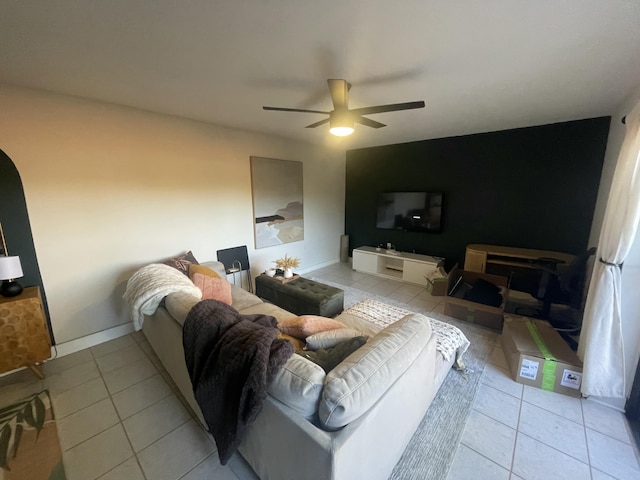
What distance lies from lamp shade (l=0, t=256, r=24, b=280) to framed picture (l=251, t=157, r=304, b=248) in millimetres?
2273

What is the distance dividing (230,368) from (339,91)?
1900mm

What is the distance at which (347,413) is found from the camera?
92 centimetres

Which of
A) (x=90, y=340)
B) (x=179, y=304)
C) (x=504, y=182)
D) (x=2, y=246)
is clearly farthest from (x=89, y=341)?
(x=504, y=182)

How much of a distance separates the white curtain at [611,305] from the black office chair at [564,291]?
51 cm

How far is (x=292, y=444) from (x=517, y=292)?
3385mm

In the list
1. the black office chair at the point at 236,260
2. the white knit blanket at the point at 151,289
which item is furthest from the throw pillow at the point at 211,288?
the black office chair at the point at 236,260

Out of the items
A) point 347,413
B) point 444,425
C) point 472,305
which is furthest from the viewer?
point 472,305

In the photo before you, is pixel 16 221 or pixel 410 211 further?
pixel 410 211

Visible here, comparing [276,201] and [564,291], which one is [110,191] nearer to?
[276,201]

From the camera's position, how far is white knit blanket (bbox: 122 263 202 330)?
1.81 meters

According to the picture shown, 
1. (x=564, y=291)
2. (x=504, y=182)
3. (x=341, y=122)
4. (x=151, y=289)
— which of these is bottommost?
(x=564, y=291)

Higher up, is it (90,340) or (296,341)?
(296,341)

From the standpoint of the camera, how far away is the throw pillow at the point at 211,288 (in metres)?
2.25

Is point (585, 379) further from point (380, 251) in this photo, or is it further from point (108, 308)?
point (108, 308)
